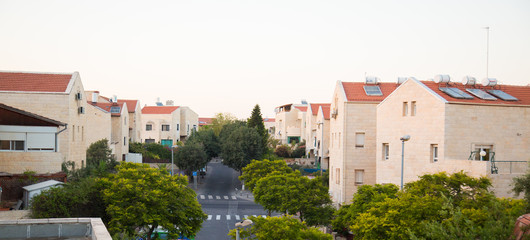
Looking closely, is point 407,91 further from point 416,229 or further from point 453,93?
point 416,229

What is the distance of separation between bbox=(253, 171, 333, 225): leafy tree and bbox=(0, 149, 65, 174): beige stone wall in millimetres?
14123

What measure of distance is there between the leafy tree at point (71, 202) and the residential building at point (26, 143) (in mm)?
5522

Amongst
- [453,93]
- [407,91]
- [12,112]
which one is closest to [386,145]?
[407,91]

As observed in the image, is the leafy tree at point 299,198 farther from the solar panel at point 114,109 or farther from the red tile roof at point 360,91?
the solar panel at point 114,109

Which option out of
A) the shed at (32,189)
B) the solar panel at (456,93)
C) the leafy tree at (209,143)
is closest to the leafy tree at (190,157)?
the leafy tree at (209,143)

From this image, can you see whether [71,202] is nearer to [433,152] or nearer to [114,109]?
[433,152]

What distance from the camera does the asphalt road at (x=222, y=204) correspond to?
38316 mm

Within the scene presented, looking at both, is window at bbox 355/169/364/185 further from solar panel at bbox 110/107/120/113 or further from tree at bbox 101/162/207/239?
solar panel at bbox 110/107/120/113

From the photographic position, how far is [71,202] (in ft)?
77.4

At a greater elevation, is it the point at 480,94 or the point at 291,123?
the point at 480,94

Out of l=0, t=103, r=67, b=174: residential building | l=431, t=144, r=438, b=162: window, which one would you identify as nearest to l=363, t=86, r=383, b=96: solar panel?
l=431, t=144, r=438, b=162: window

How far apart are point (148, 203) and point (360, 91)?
2322cm

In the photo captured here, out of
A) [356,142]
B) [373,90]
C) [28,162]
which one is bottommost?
[28,162]

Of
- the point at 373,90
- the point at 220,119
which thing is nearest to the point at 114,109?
the point at 373,90
